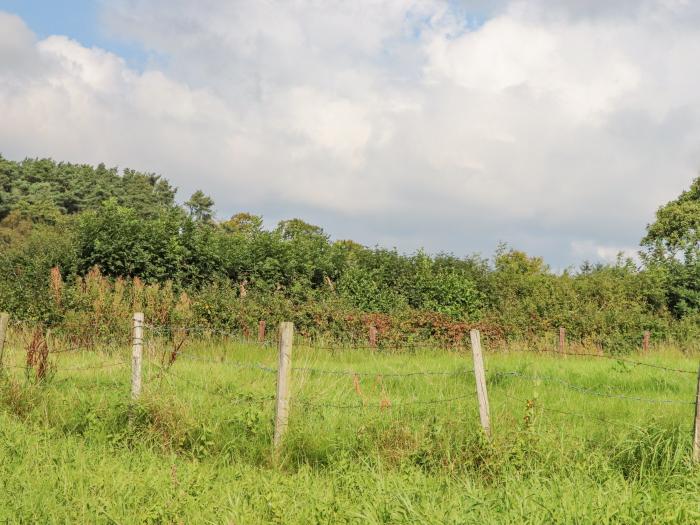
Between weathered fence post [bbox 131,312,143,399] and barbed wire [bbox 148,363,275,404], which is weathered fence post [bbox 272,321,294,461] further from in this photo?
weathered fence post [bbox 131,312,143,399]

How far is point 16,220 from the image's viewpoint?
1955 inches

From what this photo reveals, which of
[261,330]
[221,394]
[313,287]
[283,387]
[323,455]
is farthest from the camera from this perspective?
[313,287]

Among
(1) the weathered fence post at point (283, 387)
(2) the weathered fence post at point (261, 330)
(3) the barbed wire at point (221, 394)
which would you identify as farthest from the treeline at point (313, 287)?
(1) the weathered fence post at point (283, 387)

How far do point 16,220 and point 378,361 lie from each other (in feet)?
141

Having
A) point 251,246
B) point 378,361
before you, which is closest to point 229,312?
point 251,246

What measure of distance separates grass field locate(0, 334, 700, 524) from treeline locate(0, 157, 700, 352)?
719cm

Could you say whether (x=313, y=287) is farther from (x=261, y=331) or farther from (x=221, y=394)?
(x=221, y=394)

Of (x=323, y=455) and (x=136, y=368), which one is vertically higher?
(x=136, y=368)

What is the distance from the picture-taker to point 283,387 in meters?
7.59

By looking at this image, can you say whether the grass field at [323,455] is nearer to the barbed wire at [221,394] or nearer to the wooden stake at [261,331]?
the barbed wire at [221,394]

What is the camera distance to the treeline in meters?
17.8

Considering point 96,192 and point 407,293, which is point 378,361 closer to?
point 407,293

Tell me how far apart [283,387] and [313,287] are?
1529cm

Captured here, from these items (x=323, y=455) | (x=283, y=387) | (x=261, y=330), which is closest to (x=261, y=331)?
(x=261, y=330)
